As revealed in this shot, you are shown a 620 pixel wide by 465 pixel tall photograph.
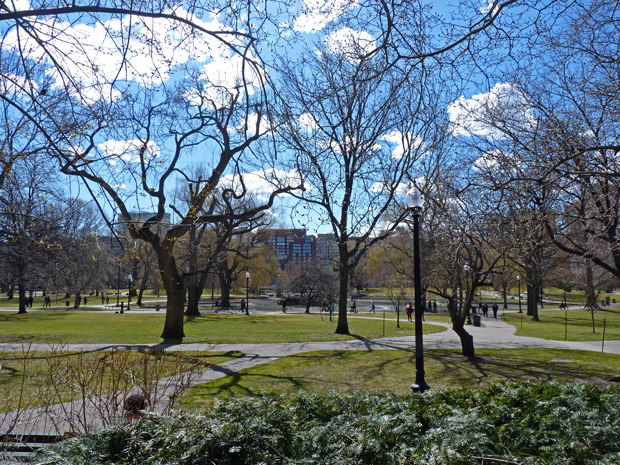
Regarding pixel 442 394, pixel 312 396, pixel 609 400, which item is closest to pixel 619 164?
pixel 609 400

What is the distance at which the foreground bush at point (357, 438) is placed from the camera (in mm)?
3150

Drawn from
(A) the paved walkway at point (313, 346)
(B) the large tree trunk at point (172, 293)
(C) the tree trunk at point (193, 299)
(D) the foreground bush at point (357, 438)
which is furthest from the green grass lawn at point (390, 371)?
(C) the tree trunk at point (193, 299)

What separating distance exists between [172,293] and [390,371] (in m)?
10.1

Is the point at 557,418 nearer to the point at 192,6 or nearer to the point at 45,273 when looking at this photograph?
the point at 192,6

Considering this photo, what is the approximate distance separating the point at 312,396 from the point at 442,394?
1551mm

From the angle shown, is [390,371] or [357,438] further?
[390,371]

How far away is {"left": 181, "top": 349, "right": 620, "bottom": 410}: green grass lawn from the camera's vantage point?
906 cm

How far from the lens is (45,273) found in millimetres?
30750

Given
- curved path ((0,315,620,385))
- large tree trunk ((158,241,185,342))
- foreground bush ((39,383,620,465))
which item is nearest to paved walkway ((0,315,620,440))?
curved path ((0,315,620,385))

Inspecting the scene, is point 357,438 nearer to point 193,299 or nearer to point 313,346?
point 313,346

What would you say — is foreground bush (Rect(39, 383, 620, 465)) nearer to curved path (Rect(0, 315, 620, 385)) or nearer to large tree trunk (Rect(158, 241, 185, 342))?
curved path (Rect(0, 315, 620, 385))

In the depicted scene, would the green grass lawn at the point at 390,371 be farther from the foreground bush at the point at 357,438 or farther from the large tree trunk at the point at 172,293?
the large tree trunk at the point at 172,293

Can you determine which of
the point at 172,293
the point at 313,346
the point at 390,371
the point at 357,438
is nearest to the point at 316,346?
the point at 313,346

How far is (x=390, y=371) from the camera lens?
11406 mm
